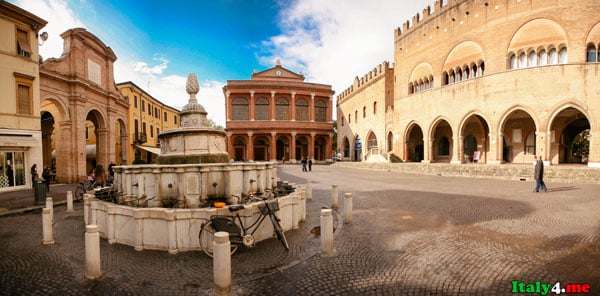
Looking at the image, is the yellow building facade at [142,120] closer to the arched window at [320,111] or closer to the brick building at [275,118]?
the brick building at [275,118]

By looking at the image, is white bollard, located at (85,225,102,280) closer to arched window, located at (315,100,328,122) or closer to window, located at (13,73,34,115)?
window, located at (13,73,34,115)

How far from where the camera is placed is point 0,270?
13.7 ft

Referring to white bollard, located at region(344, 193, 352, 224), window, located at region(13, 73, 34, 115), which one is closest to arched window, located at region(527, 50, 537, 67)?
white bollard, located at region(344, 193, 352, 224)

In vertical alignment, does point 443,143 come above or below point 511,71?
below

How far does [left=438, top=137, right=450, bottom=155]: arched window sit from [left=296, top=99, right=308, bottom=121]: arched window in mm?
19353

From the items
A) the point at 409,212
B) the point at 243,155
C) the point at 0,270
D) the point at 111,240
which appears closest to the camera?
the point at 0,270

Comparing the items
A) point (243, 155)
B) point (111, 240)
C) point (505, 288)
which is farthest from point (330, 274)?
point (243, 155)

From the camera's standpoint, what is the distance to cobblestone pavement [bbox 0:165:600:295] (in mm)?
3529

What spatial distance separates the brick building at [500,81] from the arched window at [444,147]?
0.35ft

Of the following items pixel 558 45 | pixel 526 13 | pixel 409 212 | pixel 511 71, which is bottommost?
pixel 409 212

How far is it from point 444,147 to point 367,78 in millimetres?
14459

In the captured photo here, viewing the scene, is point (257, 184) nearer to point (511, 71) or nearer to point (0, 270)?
point (0, 270)

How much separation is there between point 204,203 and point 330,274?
11.9ft

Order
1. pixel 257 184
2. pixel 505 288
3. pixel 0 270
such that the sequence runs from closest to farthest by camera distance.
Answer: pixel 505 288
pixel 0 270
pixel 257 184
